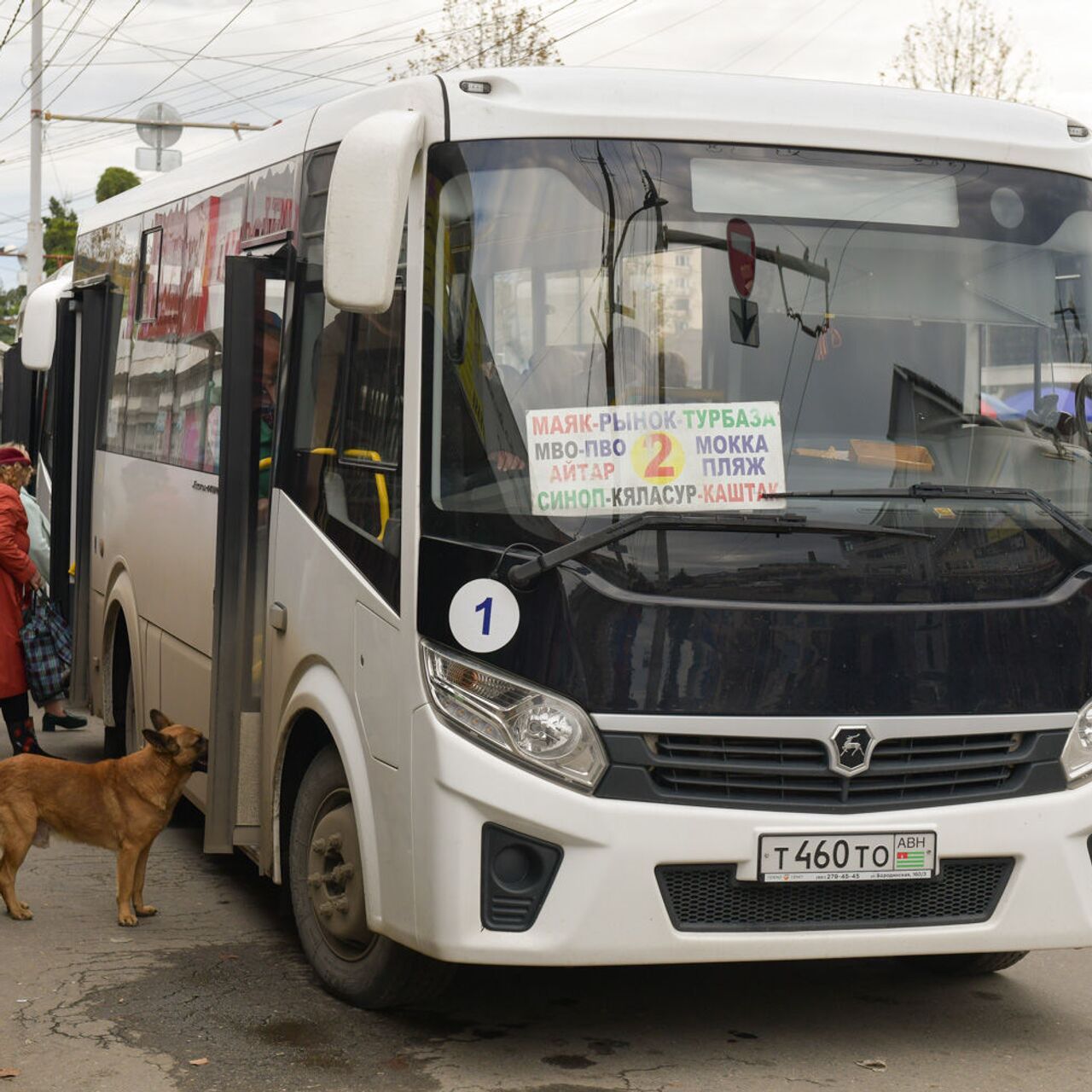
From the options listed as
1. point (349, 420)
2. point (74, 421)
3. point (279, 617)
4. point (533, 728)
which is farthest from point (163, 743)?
point (74, 421)

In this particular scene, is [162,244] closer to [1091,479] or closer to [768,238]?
[768,238]

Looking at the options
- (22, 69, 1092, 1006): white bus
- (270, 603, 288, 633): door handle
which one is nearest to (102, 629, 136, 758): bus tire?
(270, 603, 288, 633): door handle

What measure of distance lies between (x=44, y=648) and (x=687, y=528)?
239 inches

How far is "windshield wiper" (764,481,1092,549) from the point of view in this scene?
5.34m

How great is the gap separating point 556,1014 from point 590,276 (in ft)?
7.67

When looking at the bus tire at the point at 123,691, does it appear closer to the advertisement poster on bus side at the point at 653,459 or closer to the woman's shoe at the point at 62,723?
the woman's shoe at the point at 62,723

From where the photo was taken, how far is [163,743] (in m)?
7.38

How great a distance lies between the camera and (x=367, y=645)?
18.5 feet

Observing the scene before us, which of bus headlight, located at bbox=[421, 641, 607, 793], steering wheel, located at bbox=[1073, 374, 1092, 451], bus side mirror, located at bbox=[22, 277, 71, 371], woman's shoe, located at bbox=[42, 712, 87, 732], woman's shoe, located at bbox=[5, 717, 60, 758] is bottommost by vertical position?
woman's shoe, located at bbox=[42, 712, 87, 732]

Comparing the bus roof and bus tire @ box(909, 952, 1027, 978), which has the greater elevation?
the bus roof

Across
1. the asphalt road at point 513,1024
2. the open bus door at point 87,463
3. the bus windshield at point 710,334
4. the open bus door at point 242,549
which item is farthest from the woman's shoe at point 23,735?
the bus windshield at point 710,334

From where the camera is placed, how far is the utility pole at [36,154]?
3934 cm

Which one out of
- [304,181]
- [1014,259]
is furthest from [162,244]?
[1014,259]

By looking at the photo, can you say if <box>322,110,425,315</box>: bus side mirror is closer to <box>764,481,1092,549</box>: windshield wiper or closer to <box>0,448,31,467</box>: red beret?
<box>764,481,1092,549</box>: windshield wiper
